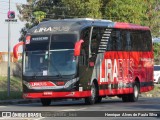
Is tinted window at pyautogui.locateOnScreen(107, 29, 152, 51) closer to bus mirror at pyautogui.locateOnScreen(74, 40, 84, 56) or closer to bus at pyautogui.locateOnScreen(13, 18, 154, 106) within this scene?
bus at pyautogui.locateOnScreen(13, 18, 154, 106)

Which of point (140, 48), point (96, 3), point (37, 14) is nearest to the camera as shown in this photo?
point (140, 48)

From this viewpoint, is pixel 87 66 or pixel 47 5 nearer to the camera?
pixel 87 66

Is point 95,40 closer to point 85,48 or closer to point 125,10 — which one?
point 85,48

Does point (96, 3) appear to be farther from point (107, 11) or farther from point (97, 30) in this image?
point (97, 30)

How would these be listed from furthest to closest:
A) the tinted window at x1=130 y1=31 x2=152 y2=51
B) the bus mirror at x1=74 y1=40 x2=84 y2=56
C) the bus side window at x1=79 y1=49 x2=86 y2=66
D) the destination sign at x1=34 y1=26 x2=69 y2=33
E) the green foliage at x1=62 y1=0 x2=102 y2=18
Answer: the green foliage at x1=62 y1=0 x2=102 y2=18 → the tinted window at x1=130 y1=31 x2=152 y2=51 → the destination sign at x1=34 y1=26 x2=69 y2=33 → the bus side window at x1=79 y1=49 x2=86 y2=66 → the bus mirror at x1=74 y1=40 x2=84 y2=56

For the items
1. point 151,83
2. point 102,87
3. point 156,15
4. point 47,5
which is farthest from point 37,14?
point 102,87

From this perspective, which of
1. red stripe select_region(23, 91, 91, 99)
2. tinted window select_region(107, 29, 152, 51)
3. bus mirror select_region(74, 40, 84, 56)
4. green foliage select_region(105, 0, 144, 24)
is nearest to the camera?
bus mirror select_region(74, 40, 84, 56)

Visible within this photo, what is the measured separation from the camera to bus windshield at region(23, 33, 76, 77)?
27484 millimetres

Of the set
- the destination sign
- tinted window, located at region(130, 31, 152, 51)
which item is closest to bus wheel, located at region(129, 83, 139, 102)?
tinted window, located at region(130, 31, 152, 51)

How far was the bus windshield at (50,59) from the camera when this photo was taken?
2748cm

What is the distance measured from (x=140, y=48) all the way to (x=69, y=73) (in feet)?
24.8

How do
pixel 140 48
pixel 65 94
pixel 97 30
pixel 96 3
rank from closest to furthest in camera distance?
pixel 65 94 → pixel 97 30 → pixel 140 48 → pixel 96 3

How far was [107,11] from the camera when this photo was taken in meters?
52.5

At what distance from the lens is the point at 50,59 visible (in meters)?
27.7
